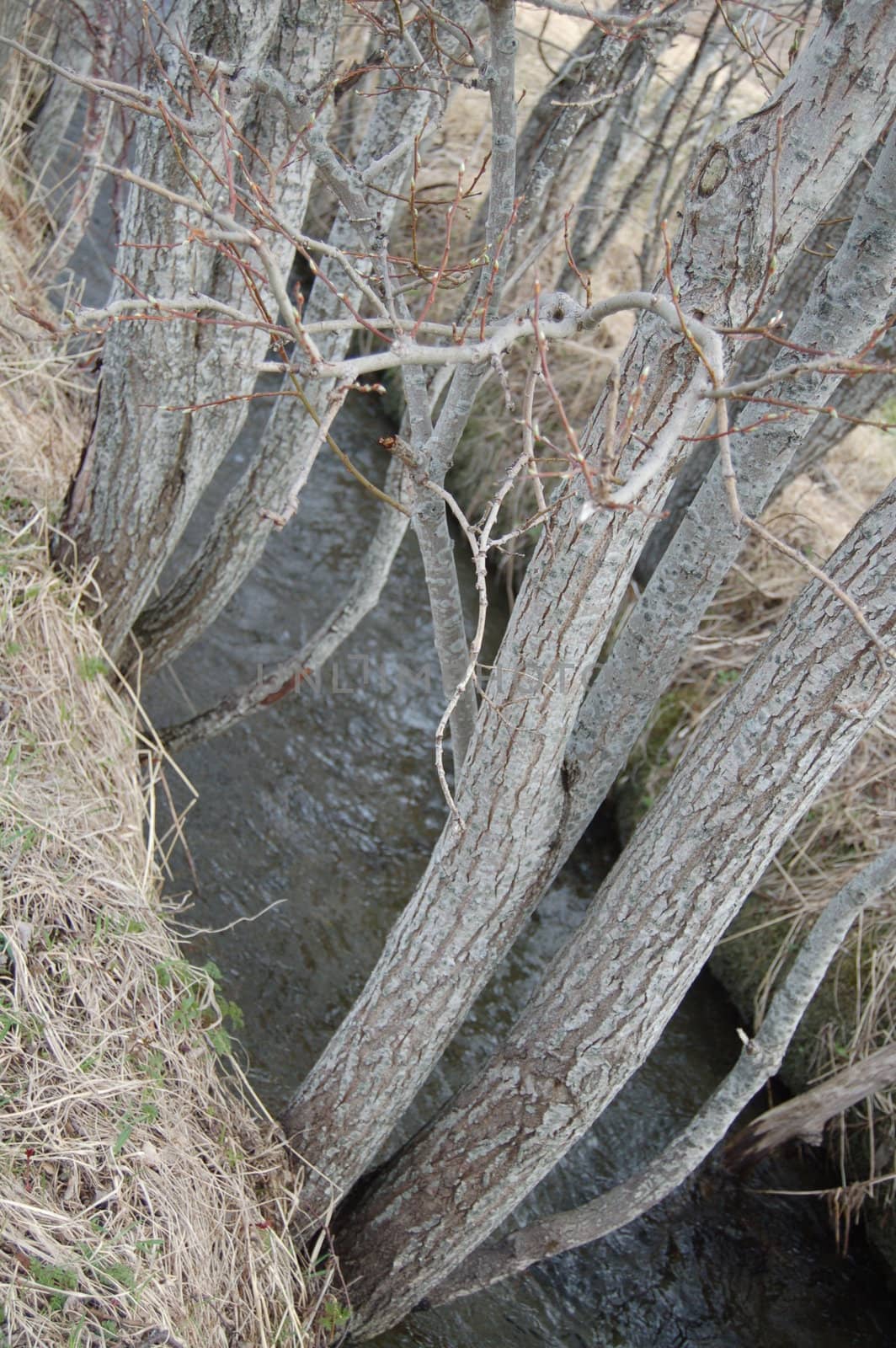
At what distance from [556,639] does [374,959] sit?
7.11 ft

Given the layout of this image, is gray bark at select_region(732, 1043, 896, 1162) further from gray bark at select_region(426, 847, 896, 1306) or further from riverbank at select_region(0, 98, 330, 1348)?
riverbank at select_region(0, 98, 330, 1348)

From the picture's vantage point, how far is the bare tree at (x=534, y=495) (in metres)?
1.83

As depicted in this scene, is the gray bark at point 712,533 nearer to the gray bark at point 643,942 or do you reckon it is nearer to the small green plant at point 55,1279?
the gray bark at point 643,942

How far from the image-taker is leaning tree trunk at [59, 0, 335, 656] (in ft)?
9.27

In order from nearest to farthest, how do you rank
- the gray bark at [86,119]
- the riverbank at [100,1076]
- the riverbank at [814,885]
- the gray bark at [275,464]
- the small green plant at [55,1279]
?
the small green plant at [55,1279], the riverbank at [100,1076], the gray bark at [275,464], the riverbank at [814,885], the gray bark at [86,119]

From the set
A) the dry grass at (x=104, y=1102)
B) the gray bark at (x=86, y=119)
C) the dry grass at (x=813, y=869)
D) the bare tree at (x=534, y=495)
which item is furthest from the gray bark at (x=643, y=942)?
the gray bark at (x=86, y=119)

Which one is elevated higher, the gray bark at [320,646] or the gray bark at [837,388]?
Answer: the gray bark at [837,388]

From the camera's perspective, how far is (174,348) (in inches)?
125

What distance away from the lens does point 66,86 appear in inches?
224

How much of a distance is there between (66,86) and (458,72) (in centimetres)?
239

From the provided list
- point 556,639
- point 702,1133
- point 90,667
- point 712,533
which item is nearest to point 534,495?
point 712,533

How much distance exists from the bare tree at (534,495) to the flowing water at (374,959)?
2.45 ft

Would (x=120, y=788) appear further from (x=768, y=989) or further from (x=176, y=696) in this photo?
(x=768, y=989)

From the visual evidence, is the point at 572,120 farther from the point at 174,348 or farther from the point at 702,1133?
the point at 702,1133
